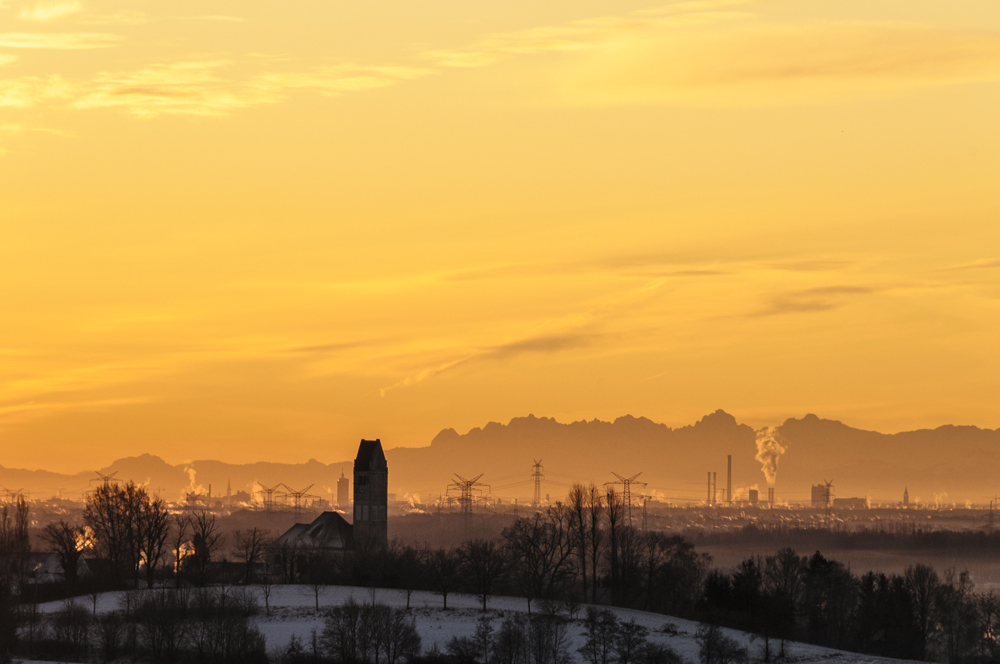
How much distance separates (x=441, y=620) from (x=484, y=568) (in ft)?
58.2

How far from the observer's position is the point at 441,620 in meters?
136

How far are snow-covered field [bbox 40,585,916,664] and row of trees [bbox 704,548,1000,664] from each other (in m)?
5.27

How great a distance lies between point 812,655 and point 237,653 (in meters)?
54.5

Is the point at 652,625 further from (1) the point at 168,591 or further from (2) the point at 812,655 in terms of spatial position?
(1) the point at 168,591

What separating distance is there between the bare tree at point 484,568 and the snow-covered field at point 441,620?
3044 millimetres

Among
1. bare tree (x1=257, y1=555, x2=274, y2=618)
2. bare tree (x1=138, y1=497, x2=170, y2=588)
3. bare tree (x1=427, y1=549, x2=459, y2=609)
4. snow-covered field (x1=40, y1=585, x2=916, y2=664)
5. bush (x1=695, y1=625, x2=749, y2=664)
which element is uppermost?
bare tree (x1=138, y1=497, x2=170, y2=588)

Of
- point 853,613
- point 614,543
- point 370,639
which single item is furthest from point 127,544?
point 853,613

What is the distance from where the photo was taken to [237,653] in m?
123

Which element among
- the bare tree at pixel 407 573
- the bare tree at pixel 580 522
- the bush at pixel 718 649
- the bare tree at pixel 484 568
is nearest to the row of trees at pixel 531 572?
the bare tree at pixel 484 568

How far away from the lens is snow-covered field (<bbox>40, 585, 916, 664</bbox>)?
13075 cm

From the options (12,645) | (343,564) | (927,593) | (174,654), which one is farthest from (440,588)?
(927,593)

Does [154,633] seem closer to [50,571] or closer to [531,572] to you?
[531,572]

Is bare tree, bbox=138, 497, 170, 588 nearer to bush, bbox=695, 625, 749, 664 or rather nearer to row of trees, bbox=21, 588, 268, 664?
row of trees, bbox=21, 588, 268, 664

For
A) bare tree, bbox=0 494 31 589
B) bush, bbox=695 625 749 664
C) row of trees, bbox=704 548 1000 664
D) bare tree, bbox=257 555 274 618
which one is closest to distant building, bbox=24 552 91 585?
bare tree, bbox=0 494 31 589
